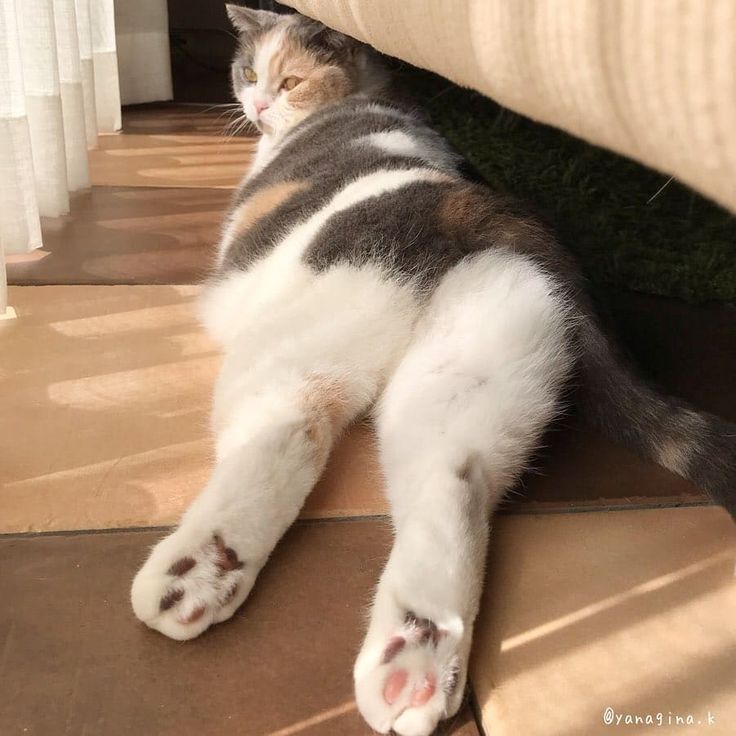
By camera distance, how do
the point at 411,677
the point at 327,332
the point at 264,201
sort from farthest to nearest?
the point at 264,201 → the point at 327,332 → the point at 411,677

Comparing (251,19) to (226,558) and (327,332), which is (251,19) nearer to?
(327,332)

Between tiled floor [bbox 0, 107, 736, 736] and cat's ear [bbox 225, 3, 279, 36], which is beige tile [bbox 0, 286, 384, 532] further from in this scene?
cat's ear [bbox 225, 3, 279, 36]

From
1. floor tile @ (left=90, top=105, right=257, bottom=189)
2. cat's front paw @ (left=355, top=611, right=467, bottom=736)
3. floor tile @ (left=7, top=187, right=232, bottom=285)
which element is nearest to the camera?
cat's front paw @ (left=355, top=611, right=467, bottom=736)

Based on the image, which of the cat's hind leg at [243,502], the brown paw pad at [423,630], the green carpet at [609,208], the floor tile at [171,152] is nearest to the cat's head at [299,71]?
the green carpet at [609,208]

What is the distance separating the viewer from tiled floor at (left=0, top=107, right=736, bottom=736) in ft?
2.28

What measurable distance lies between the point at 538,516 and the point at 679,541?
167mm

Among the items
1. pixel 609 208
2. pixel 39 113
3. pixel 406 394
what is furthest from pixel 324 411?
pixel 609 208

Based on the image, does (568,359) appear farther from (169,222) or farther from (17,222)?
(169,222)

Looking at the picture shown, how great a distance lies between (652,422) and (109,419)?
29.9 inches

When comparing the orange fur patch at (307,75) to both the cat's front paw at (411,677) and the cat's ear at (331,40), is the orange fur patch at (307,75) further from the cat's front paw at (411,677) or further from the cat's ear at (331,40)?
the cat's front paw at (411,677)

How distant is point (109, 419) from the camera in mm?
1121

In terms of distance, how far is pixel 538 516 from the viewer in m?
0.95

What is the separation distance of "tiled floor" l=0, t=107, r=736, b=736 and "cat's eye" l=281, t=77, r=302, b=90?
30.4 inches

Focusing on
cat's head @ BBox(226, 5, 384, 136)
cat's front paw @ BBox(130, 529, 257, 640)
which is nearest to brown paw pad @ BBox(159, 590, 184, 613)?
cat's front paw @ BBox(130, 529, 257, 640)
